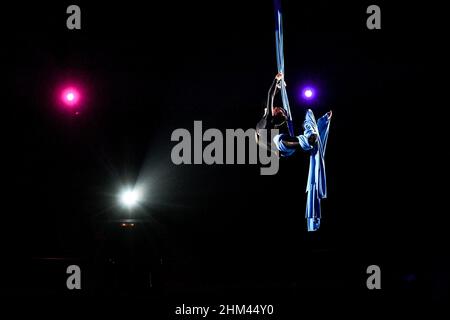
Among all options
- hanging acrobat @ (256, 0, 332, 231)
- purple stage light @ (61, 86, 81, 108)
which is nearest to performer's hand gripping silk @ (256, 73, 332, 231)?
hanging acrobat @ (256, 0, 332, 231)

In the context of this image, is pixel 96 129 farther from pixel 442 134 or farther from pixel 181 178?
pixel 442 134

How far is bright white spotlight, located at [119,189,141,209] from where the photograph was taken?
9484mm

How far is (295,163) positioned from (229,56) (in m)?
2.00

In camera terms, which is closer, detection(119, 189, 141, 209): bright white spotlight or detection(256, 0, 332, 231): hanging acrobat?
detection(256, 0, 332, 231): hanging acrobat

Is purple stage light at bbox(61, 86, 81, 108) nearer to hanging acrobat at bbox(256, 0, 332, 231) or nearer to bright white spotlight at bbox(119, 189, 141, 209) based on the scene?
bright white spotlight at bbox(119, 189, 141, 209)

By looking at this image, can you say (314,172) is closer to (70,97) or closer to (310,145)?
(310,145)

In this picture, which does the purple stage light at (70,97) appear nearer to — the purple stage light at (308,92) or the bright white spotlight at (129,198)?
the bright white spotlight at (129,198)
